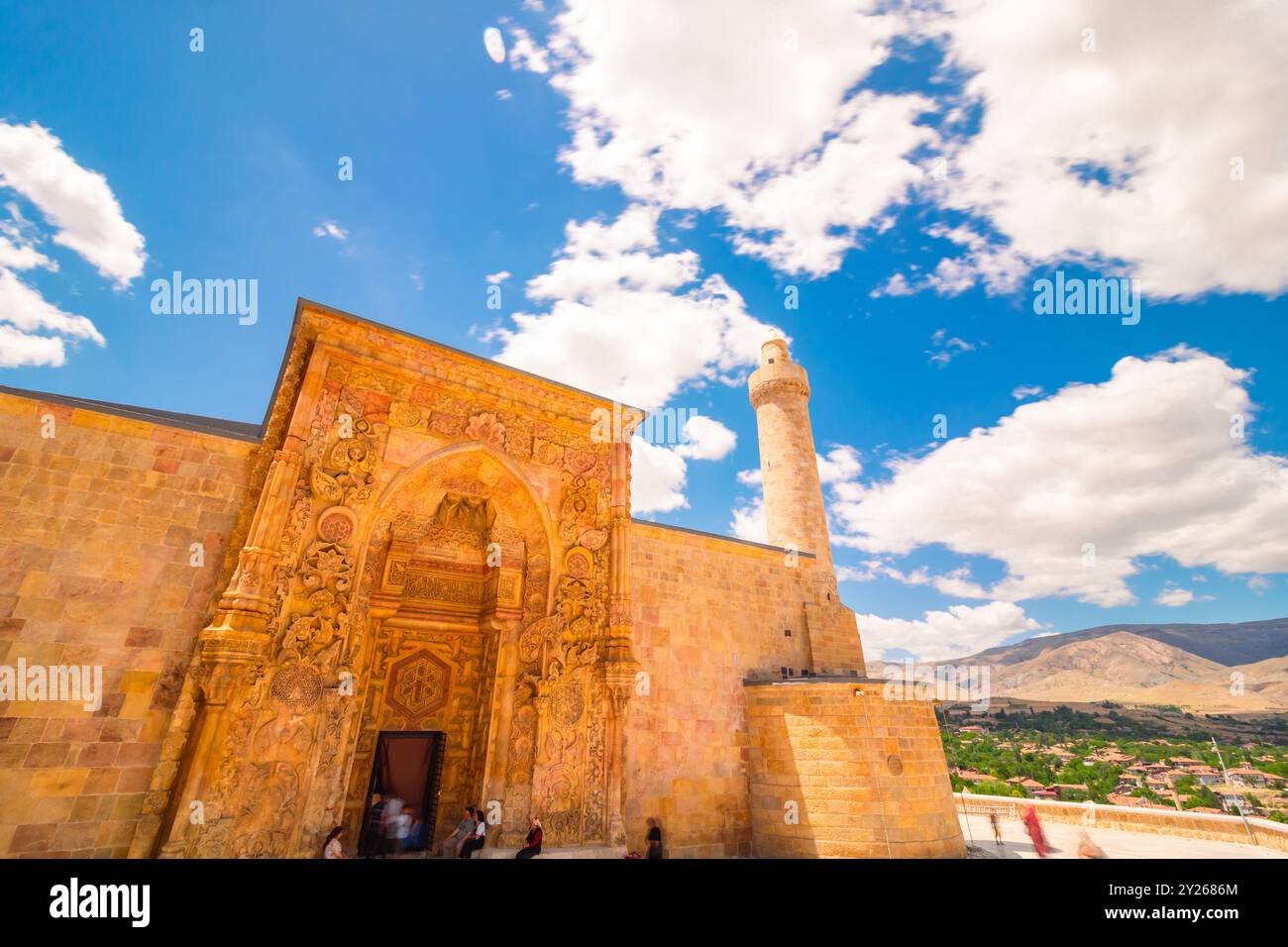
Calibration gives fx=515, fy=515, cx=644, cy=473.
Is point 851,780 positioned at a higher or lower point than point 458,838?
higher

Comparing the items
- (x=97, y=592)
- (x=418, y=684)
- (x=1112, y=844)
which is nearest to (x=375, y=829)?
(x=418, y=684)

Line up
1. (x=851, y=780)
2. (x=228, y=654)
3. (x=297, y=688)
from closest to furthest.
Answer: (x=228, y=654), (x=297, y=688), (x=851, y=780)

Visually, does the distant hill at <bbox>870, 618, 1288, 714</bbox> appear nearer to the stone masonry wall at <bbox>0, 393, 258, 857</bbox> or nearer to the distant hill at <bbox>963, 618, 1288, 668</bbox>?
the distant hill at <bbox>963, 618, 1288, 668</bbox>

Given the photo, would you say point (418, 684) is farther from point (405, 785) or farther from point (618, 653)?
point (618, 653)

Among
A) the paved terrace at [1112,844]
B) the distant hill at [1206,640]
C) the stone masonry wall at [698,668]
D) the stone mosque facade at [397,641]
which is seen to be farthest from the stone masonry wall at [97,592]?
the distant hill at [1206,640]

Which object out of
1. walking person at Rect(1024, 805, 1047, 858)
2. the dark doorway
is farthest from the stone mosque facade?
walking person at Rect(1024, 805, 1047, 858)

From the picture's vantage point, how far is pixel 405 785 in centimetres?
838

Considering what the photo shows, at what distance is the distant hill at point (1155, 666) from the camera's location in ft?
246

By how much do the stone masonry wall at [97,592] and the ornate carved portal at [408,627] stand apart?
0.53 m

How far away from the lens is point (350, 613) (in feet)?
24.1

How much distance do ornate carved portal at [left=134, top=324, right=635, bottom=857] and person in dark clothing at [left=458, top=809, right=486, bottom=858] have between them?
0.30 meters

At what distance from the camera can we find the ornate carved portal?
6.24m

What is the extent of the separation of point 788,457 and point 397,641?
13.0m
